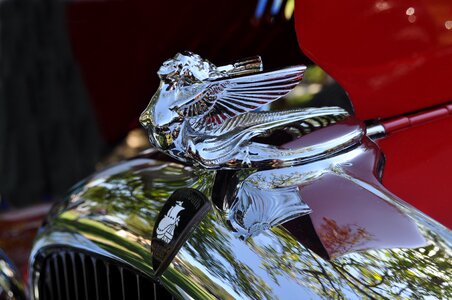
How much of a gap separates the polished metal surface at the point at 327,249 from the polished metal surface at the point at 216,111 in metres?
0.05

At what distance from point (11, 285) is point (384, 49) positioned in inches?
31.1

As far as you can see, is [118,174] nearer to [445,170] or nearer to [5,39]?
[445,170]

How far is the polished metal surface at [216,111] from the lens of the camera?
0.87 m

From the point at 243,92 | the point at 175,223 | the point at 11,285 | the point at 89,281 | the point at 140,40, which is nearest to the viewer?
the point at 243,92

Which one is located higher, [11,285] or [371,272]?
[371,272]

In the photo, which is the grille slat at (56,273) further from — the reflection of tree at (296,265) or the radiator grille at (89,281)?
the reflection of tree at (296,265)

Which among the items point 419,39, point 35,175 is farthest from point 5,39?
point 419,39

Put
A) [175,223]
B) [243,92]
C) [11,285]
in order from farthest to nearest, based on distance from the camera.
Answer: [11,285]
[175,223]
[243,92]

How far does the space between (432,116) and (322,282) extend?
12.2 inches

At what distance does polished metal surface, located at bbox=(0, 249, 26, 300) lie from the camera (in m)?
1.40

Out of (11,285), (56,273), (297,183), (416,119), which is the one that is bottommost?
(11,285)

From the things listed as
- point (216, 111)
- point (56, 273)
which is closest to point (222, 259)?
point (216, 111)

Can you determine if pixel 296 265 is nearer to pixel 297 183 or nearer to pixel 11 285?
pixel 297 183

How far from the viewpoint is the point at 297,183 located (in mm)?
931
